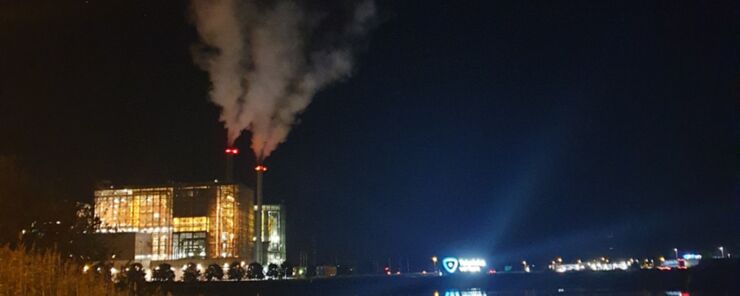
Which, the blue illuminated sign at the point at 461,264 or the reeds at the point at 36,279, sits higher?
the blue illuminated sign at the point at 461,264

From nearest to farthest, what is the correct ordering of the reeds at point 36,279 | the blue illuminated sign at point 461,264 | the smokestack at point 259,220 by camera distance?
the reeds at point 36,279, the blue illuminated sign at point 461,264, the smokestack at point 259,220

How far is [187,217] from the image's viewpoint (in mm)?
92562

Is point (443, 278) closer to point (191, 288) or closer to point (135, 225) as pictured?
point (191, 288)

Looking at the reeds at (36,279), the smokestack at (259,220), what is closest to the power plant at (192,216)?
the smokestack at (259,220)

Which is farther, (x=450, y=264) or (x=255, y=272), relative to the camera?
(x=255, y=272)

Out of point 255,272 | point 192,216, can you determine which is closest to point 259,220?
point 192,216

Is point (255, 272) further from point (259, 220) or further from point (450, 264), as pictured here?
point (259, 220)

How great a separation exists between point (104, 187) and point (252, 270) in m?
40.4

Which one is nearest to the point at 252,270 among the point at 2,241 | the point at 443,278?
the point at 443,278

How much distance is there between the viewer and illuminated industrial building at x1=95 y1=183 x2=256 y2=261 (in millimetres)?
90125

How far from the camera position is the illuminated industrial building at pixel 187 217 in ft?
296

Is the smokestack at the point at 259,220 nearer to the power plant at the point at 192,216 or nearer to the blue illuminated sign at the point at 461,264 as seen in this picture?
the power plant at the point at 192,216

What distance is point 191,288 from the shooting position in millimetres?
39750

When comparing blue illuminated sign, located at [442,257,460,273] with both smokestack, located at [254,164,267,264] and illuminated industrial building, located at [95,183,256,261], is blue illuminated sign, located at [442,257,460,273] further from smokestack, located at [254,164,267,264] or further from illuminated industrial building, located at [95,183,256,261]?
illuminated industrial building, located at [95,183,256,261]
